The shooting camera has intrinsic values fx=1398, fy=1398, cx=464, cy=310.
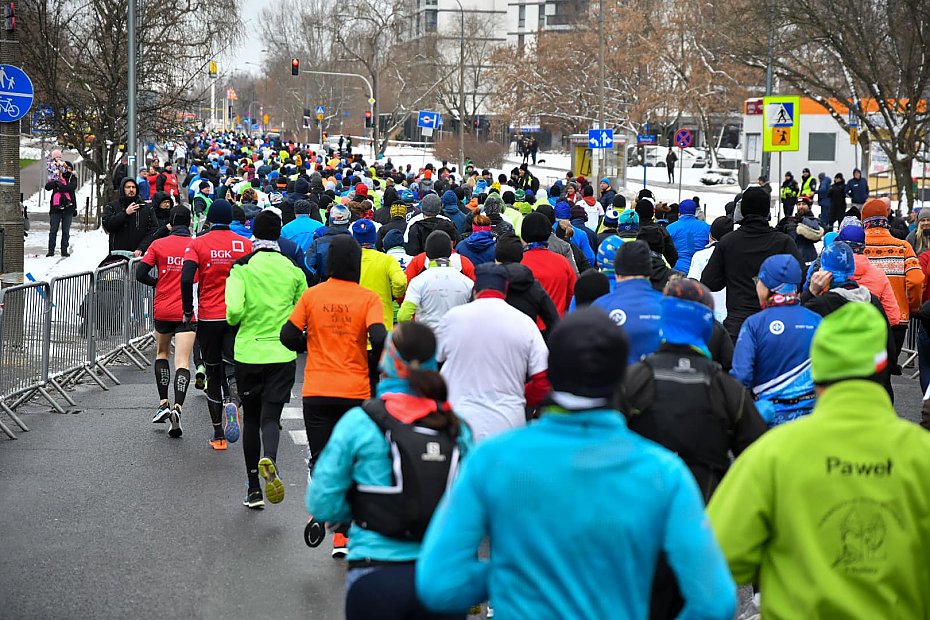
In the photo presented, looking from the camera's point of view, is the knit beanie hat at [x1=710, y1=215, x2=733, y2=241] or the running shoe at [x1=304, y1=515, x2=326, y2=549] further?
the knit beanie hat at [x1=710, y1=215, x2=733, y2=241]

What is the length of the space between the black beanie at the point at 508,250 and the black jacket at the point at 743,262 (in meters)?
1.97

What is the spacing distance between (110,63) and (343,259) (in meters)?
29.8

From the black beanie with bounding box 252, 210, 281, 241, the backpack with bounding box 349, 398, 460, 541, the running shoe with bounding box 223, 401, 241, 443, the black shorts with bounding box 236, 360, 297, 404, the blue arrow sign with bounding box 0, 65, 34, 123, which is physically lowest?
the running shoe with bounding box 223, 401, 241, 443

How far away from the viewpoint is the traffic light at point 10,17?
15.3 meters

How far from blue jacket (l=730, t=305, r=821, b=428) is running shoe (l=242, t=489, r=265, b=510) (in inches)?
151

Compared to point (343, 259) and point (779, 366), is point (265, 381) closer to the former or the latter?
point (343, 259)

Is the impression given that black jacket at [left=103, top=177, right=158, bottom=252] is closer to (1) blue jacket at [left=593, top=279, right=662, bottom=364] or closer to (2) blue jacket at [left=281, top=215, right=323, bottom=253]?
(2) blue jacket at [left=281, top=215, right=323, bottom=253]

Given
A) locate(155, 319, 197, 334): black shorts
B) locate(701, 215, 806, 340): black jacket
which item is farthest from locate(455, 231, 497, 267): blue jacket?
locate(155, 319, 197, 334): black shorts

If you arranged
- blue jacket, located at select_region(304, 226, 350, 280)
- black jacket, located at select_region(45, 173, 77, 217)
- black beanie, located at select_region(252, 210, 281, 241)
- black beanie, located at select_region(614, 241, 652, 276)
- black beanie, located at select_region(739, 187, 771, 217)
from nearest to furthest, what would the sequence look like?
black beanie, located at select_region(614, 241, 652, 276) → black beanie, located at select_region(252, 210, 281, 241) → black beanie, located at select_region(739, 187, 771, 217) → blue jacket, located at select_region(304, 226, 350, 280) → black jacket, located at select_region(45, 173, 77, 217)

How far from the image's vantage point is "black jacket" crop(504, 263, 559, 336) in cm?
809

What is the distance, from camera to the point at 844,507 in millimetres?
3736

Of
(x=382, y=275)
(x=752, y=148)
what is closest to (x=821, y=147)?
(x=752, y=148)

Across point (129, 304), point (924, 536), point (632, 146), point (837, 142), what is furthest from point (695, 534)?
point (632, 146)

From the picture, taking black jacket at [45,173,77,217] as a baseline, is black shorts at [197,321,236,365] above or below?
below
